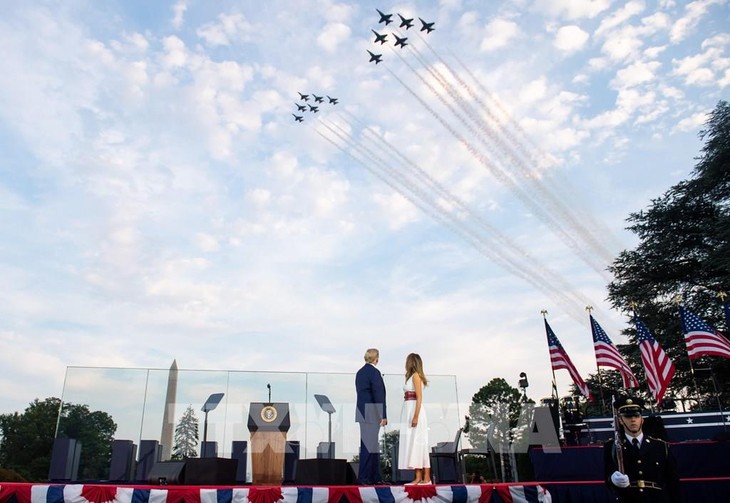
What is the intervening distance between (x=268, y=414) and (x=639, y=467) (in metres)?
6.13

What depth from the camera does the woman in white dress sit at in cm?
809

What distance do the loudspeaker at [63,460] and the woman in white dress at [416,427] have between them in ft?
23.3

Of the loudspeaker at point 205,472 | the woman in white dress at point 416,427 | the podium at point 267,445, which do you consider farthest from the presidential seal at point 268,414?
the woman in white dress at point 416,427

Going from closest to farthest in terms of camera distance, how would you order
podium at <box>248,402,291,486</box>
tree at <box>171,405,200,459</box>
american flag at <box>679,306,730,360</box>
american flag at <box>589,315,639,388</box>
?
podium at <box>248,402,291,486</box>, tree at <box>171,405,200,459</box>, american flag at <box>679,306,730,360</box>, american flag at <box>589,315,639,388</box>

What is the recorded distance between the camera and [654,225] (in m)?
36.6

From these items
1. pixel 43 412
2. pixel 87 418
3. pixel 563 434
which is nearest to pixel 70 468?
pixel 87 418

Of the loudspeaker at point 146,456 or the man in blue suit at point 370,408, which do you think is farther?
the loudspeaker at point 146,456

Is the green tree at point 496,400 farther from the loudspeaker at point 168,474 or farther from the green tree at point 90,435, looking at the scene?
the loudspeaker at point 168,474

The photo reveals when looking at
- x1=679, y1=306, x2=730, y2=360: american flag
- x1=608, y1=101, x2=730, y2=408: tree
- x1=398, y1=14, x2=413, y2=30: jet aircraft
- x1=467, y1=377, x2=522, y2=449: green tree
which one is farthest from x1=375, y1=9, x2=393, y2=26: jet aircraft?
x1=467, y1=377, x2=522, y2=449: green tree

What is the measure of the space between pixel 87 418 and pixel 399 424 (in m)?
6.73

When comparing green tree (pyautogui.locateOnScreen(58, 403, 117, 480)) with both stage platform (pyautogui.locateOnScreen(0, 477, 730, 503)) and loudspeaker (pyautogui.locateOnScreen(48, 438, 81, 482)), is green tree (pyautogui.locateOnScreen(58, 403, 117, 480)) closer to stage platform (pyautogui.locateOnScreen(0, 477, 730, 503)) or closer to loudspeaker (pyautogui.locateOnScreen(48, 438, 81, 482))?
loudspeaker (pyautogui.locateOnScreen(48, 438, 81, 482))

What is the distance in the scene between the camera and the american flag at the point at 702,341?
54.6 ft

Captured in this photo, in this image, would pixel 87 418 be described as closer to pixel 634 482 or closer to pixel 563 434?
pixel 634 482

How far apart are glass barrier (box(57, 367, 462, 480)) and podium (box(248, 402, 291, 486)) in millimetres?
1906
